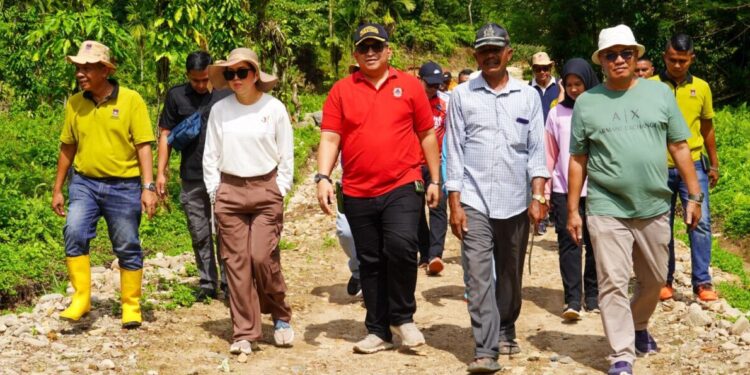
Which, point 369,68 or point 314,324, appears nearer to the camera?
point 369,68

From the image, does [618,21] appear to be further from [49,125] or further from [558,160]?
[558,160]

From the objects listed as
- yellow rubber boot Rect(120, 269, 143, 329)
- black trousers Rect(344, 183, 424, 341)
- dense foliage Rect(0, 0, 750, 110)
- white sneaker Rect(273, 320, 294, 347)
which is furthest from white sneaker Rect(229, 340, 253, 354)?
dense foliage Rect(0, 0, 750, 110)

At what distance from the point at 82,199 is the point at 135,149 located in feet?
1.81

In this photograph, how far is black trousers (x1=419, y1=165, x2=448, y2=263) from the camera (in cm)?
966

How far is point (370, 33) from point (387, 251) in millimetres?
1521

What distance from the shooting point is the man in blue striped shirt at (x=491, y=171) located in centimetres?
632

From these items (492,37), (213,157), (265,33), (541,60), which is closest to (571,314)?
(492,37)

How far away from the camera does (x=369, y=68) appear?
6656 mm

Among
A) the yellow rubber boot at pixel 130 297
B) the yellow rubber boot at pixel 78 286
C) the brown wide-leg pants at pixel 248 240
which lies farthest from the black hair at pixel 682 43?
the yellow rubber boot at pixel 78 286

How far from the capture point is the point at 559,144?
7824 millimetres

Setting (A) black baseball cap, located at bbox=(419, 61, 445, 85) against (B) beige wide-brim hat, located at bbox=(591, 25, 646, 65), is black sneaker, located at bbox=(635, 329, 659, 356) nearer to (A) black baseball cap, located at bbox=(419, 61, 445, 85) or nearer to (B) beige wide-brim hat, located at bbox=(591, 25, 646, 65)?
(B) beige wide-brim hat, located at bbox=(591, 25, 646, 65)

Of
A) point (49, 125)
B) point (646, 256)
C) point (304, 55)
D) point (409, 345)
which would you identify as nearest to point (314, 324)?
point (409, 345)

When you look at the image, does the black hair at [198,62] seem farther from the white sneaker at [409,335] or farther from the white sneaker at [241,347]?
the white sneaker at [409,335]

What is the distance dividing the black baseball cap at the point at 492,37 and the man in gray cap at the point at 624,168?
63 centimetres
